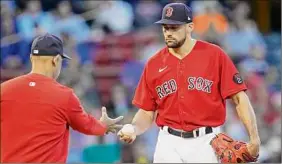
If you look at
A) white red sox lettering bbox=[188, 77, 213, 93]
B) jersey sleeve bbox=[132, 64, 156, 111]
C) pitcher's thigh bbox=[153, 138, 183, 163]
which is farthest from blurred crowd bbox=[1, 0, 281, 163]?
white red sox lettering bbox=[188, 77, 213, 93]

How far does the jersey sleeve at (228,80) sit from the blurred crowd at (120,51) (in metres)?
4.79

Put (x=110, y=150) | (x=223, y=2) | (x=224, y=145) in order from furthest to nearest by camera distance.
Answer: (x=223, y=2)
(x=110, y=150)
(x=224, y=145)

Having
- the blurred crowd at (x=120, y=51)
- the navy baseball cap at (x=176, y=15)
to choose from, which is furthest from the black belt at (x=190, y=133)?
the blurred crowd at (x=120, y=51)

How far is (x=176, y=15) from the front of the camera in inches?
289

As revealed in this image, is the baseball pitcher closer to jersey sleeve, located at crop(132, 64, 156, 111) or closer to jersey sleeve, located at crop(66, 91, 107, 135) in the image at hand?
jersey sleeve, located at crop(132, 64, 156, 111)

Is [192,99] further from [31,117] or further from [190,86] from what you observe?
[31,117]

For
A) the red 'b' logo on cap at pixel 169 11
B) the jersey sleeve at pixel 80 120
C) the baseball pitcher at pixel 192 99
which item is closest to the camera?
the jersey sleeve at pixel 80 120

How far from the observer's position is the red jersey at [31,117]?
20.8 feet

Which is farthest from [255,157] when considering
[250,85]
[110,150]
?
[250,85]

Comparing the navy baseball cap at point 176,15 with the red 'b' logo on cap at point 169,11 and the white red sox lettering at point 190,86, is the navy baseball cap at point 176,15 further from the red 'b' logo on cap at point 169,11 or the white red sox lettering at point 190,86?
the white red sox lettering at point 190,86

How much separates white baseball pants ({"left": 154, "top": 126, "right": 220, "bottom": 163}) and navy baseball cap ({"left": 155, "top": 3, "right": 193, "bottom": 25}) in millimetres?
944

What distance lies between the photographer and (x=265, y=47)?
15.0 meters

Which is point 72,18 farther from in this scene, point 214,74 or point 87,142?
point 214,74

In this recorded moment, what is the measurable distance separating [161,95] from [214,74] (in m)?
0.50
